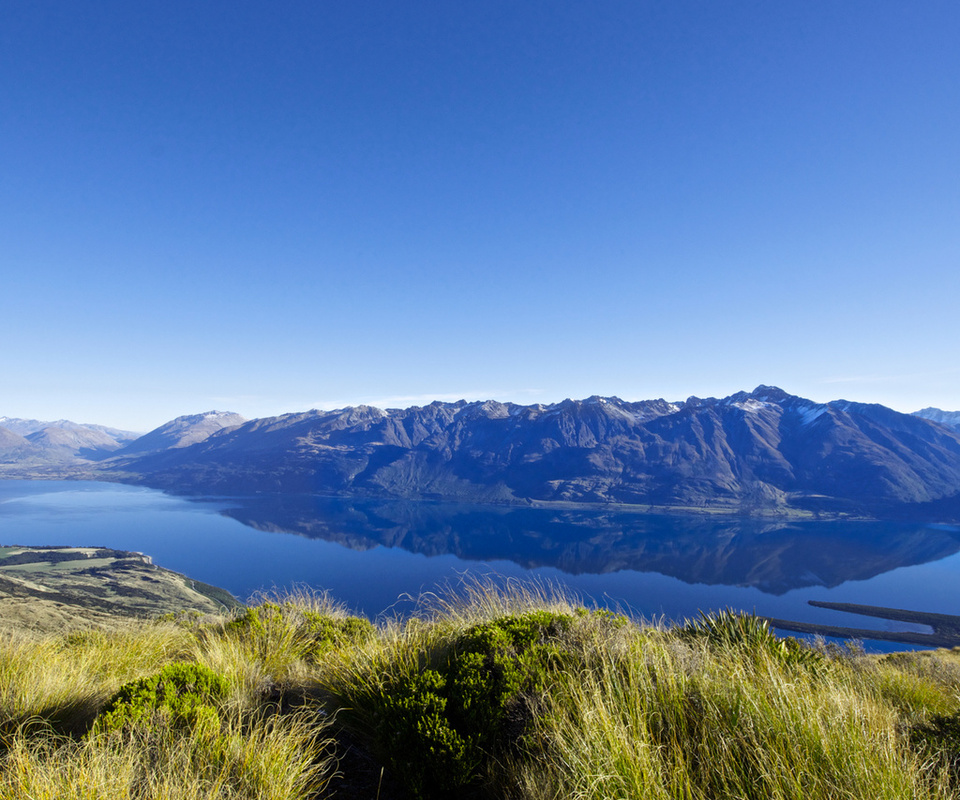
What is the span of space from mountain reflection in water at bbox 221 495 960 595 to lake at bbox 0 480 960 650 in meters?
0.64

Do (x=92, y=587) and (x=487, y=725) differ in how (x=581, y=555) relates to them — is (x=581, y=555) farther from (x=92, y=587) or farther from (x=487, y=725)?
(x=487, y=725)

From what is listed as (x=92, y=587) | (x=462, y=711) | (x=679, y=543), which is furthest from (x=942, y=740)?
(x=679, y=543)

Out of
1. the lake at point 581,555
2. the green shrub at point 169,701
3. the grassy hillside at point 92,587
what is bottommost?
the lake at point 581,555

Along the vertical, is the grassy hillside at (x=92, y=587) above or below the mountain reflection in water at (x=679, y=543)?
above

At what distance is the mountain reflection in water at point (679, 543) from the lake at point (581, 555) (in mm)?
Result: 638

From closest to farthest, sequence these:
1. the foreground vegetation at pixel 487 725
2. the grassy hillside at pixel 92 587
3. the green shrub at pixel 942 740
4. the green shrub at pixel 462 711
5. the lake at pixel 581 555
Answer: the foreground vegetation at pixel 487 725
the green shrub at pixel 942 740
the green shrub at pixel 462 711
the grassy hillside at pixel 92 587
the lake at pixel 581 555

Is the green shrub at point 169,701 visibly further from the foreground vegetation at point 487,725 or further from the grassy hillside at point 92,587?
the grassy hillside at point 92,587

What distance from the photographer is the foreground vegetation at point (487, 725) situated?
9.53ft

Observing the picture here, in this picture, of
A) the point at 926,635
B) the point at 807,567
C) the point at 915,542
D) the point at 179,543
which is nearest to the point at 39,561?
the point at 179,543

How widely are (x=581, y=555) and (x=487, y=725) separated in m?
144

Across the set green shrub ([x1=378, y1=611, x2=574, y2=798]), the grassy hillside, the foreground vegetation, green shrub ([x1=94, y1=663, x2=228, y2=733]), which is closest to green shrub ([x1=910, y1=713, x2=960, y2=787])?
the foreground vegetation

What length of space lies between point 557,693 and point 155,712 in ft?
10.4

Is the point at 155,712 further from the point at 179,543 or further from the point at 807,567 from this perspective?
the point at 179,543

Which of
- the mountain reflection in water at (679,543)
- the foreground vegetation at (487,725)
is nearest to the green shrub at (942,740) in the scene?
the foreground vegetation at (487,725)
